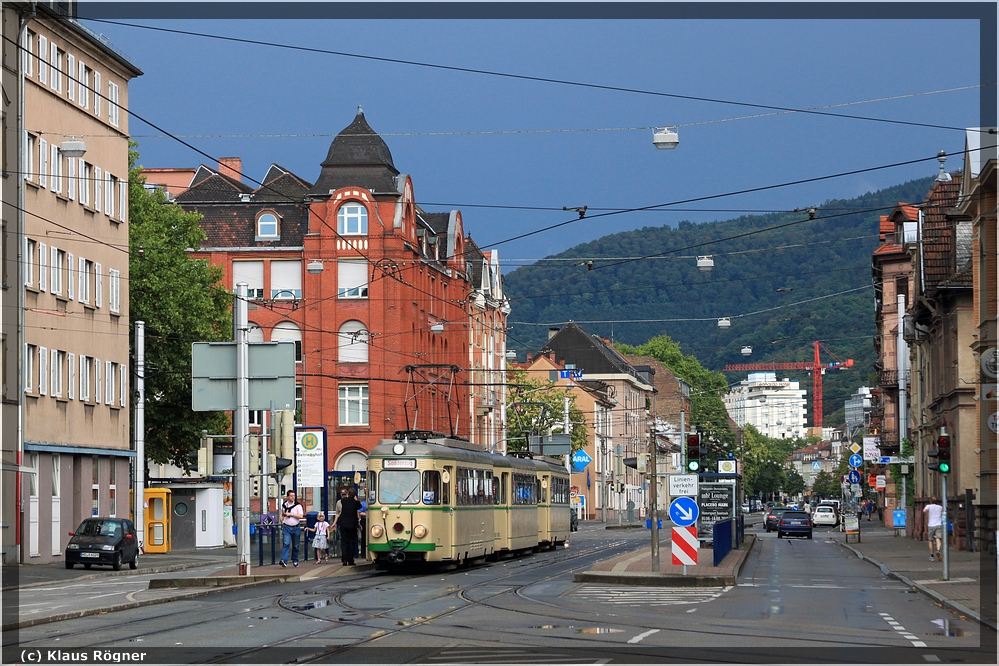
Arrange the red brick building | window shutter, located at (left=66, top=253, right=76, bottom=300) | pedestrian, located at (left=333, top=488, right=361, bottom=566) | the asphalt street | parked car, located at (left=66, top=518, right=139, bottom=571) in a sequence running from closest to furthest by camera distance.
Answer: the asphalt street, pedestrian, located at (left=333, top=488, right=361, bottom=566), parked car, located at (left=66, top=518, right=139, bottom=571), window shutter, located at (left=66, top=253, right=76, bottom=300), the red brick building

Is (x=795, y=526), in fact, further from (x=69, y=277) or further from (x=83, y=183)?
(x=83, y=183)

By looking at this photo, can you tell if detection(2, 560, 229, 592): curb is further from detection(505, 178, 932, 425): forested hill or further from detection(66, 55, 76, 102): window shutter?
detection(505, 178, 932, 425): forested hill

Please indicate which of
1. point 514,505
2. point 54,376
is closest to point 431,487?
point 514,505

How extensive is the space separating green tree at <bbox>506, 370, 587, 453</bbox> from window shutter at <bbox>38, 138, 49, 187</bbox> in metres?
44.0

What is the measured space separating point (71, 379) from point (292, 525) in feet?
46.5

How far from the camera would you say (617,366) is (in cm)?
12606

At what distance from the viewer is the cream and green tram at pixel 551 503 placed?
46.5 m

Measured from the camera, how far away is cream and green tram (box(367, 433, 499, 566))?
106 feet

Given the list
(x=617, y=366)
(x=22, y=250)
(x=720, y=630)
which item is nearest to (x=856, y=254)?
(x=617, y=366)

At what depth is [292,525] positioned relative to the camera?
1340 inches

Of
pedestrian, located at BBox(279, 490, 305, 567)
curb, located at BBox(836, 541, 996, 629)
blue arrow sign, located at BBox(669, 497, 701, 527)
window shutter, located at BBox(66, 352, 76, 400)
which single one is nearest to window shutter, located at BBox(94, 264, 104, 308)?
window shutter, located at BBox(66, 352, 76, 400)

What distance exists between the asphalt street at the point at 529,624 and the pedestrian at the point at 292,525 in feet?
15.4

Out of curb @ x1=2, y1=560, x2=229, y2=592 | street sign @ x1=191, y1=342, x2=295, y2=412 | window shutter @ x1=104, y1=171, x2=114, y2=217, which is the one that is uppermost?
window shutter @ x1=104, y1=171, x2=114, y2=217

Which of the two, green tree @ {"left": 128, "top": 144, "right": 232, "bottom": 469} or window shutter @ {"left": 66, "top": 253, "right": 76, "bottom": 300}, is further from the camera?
green tree @ {"left": 128, "top": 144, "right": 232, "bottom": 469}
